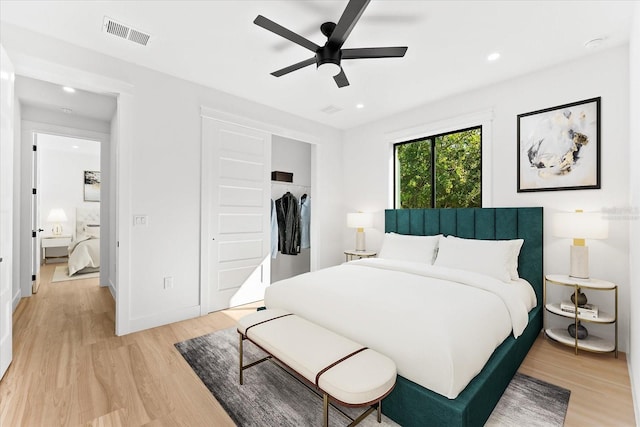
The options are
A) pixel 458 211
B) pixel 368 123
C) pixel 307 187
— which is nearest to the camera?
pixel 458 211

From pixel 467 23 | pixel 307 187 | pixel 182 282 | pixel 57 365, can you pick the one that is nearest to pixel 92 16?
pixel 182 282

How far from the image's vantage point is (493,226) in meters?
3.12

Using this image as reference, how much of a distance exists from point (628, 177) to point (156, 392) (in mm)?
3983

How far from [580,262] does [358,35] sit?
8.87ft

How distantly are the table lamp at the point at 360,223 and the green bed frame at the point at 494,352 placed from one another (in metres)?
0.28

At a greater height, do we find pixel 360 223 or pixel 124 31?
pixel 124 31

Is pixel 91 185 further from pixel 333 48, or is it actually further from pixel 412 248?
pixel 412 248

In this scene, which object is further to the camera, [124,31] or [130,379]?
[124,31]

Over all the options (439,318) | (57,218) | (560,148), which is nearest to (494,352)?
(439,318)

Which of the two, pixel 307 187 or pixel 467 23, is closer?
pixel 467 23

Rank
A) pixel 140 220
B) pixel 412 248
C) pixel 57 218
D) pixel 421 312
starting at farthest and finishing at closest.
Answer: pixel 57 218 < pixel 412 248 < pixel 140 220 < pixel 421 312

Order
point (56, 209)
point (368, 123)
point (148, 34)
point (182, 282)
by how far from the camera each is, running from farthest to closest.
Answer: point (56, 209) < point (368, 123) < point (182, 282) < point (148, 34)

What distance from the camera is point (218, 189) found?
3434 mm

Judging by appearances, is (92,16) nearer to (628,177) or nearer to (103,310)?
(103,310)
